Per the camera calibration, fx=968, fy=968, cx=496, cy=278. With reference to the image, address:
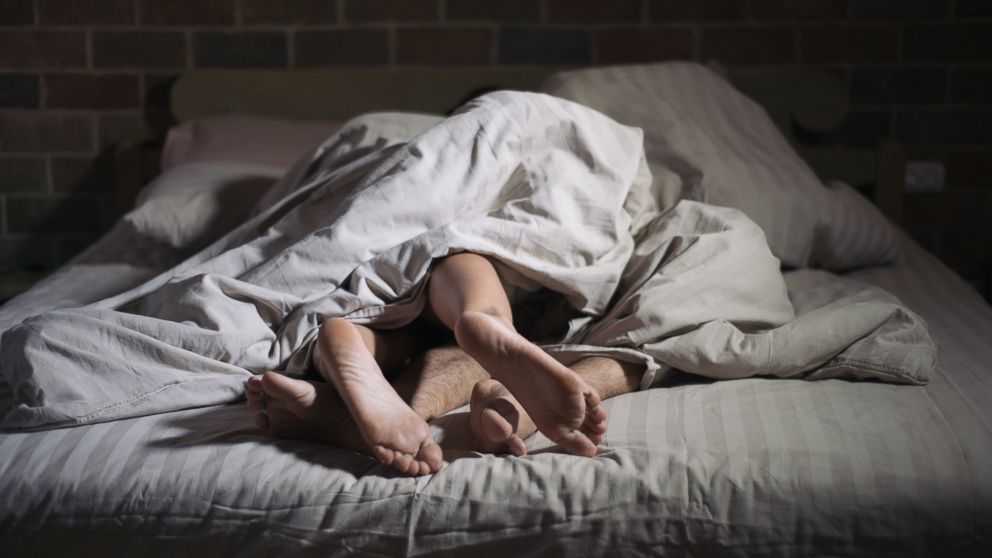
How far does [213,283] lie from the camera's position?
4.26ft

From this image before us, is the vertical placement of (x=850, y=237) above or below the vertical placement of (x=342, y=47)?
below

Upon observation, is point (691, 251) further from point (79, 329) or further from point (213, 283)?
point (79, 329)

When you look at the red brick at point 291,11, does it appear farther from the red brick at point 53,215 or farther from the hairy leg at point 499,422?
the hairy leg at point 499,422

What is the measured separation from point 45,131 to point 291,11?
0.78 meters

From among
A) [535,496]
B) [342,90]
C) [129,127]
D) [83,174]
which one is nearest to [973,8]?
[342,90]

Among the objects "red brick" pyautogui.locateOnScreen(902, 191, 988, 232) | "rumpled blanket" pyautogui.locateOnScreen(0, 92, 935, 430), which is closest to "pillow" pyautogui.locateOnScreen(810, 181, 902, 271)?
"rumpled blanket" pyautogui.locateOnScreen(0, 92, 935, 430)

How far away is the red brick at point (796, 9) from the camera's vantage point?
2572mm

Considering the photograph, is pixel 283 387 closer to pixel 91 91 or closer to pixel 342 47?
pixel 342 47

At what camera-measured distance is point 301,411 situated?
1089mm

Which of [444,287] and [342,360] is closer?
[342,360]

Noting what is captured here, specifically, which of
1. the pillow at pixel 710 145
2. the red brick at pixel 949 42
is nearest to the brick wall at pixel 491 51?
the red brick at pixel 949 42

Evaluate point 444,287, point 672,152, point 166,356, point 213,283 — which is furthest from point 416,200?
point 672,152

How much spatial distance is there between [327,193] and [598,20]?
51.3 inches

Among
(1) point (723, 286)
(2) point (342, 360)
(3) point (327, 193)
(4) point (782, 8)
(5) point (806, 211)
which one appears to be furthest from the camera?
(4) point (782, 8)
